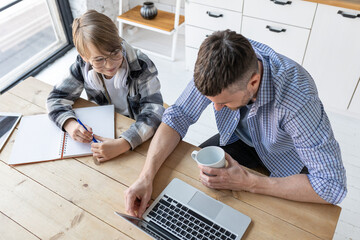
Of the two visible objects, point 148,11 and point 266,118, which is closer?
point 266,118

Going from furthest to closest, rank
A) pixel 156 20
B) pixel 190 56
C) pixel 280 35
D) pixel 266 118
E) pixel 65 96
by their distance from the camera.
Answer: pixel 156 20, pixel 190 56, pixel 280 35, pixel 65 96, pixel 266 118

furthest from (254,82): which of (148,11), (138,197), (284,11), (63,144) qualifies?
(148,11)

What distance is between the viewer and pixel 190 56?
2863 mm

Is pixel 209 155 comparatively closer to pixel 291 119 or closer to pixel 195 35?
pixel 291 119

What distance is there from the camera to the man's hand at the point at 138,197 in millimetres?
1052

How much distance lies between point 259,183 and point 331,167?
0.24 meters

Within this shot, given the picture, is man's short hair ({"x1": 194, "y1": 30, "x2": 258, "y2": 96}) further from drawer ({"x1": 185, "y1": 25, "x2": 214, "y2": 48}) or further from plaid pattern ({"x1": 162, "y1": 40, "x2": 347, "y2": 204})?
drawer ({"x1": 185, "y1": 25, "x2": 214, "y2": 48})

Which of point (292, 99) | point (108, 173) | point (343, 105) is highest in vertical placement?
point (292, 99)

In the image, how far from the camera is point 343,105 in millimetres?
2432

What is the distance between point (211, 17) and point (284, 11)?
1.86 ft

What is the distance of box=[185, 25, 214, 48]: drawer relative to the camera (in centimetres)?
264

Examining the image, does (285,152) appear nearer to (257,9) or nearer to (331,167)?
(331,167)

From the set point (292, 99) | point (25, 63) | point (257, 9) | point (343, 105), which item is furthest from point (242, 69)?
point (25, 63)

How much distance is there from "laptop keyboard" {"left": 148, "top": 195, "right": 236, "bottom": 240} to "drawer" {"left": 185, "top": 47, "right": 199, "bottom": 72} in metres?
1.94
